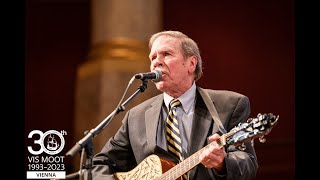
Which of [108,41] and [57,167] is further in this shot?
[108,41]

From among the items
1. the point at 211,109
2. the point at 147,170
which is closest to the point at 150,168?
the point at 147,170

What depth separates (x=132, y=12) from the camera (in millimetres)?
5160

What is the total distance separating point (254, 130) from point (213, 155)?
A: 0.30 metres

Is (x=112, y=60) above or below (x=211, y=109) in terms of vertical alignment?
above

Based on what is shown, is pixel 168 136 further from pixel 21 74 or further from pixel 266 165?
pixel 21 74

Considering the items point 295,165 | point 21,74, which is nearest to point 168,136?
point 295,165

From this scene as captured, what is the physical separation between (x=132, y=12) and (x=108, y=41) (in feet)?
1.01

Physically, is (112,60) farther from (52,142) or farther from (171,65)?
(171,65)

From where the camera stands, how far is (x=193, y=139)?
352 cm

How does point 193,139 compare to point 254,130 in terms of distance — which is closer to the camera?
point 254,130

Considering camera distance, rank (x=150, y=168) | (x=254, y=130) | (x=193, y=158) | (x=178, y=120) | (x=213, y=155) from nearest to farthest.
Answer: (x=254, y=130), (x=213, y=155), (x=193, y=158), (x=150, y=168), (x=178, y=120)

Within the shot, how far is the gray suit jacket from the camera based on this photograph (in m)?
3.35

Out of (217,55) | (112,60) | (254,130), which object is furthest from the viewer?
(112,60)

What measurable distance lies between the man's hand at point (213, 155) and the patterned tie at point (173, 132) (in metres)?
0.37
